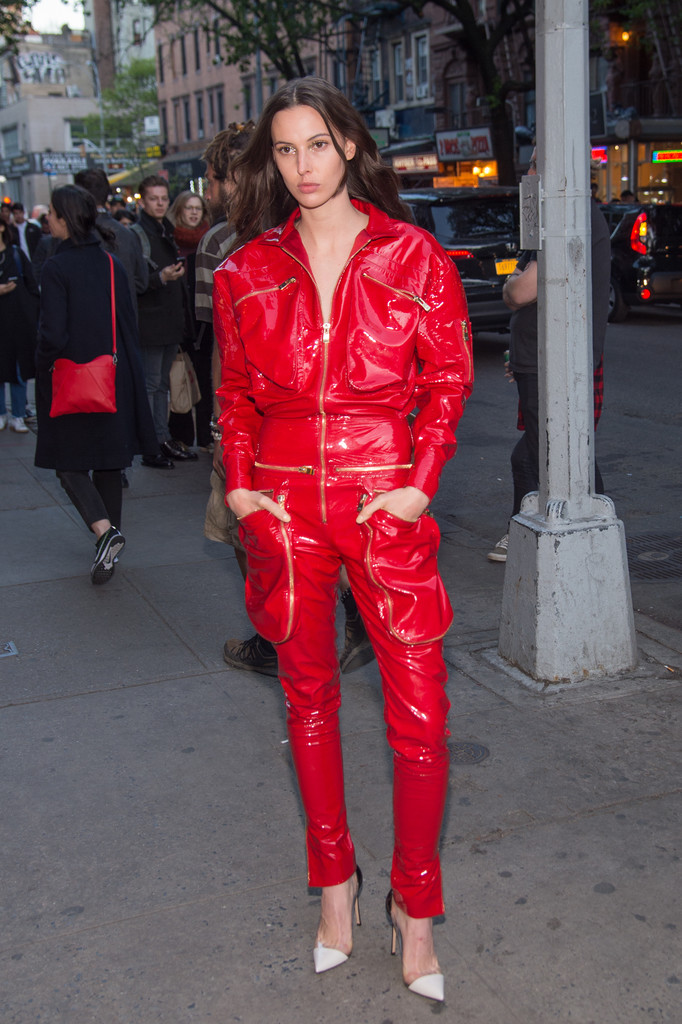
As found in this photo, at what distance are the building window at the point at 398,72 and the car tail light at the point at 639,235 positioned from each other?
2974 centimetres

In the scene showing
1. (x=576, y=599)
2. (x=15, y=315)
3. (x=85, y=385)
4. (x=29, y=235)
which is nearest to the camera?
(x=576, y=599)

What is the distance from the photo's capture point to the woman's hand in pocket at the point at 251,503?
2.46 m

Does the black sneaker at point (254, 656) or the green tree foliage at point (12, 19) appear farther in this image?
the green tree foliage at point (12, 19)

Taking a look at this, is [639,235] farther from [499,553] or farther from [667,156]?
[499,553]

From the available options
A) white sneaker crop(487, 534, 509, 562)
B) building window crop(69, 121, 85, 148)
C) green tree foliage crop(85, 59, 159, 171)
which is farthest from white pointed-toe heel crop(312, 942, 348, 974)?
building window crop(69, 121, 85, 148)

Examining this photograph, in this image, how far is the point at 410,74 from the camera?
142 ft

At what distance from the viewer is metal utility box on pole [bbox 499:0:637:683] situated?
4.08 m

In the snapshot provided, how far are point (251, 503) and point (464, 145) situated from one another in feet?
100.0

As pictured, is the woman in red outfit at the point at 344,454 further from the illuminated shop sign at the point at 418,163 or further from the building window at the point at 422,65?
the building window at the point at 422,65

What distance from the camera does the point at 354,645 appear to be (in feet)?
14.0

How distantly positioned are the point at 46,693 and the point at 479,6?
3838cm

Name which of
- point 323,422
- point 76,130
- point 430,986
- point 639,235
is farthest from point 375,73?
point 76,130

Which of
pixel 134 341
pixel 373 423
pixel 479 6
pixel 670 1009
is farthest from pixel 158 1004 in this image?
pixel 479 6

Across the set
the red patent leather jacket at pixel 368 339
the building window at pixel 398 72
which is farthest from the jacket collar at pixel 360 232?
the building window at pixel 398 72
